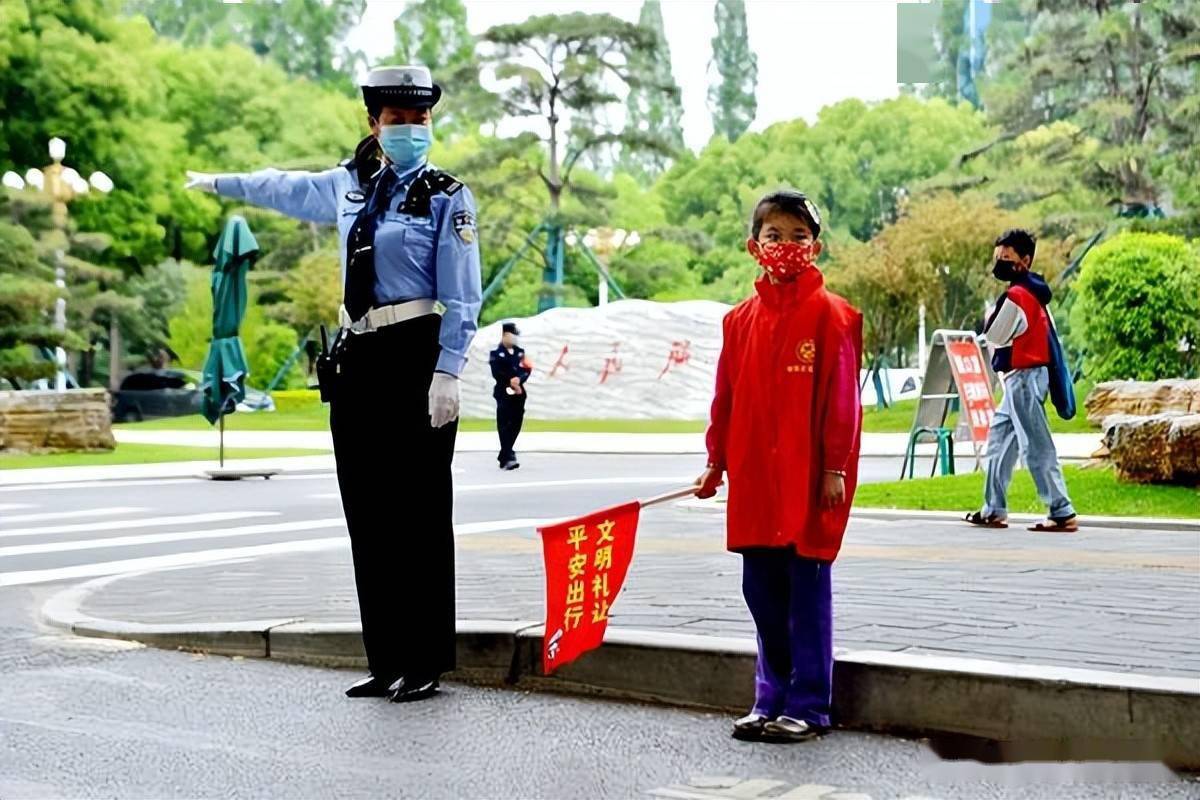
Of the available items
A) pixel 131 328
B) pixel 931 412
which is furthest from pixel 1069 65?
pixel 931 412

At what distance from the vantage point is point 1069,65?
1732 inches

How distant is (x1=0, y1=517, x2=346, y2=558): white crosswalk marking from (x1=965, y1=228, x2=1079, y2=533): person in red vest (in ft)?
17.1

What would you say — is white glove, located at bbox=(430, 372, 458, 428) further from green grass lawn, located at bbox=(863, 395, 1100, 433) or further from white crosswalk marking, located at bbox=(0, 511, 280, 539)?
green grass lawn, located at bbox=(863, 395, 1100, 433)

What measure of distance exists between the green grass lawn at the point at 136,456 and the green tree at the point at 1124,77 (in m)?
23.7

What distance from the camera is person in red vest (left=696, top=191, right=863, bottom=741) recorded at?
4.76 metres

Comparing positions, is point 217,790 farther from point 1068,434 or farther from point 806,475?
point 1068,434

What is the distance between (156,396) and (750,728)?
45.6m

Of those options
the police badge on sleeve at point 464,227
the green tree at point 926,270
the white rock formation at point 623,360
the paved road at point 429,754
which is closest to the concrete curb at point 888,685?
the paved road at point 429,754

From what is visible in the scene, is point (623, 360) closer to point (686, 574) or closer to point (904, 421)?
point (904, 421)

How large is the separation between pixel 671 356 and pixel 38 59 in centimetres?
1943

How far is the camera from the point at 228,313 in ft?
60.5

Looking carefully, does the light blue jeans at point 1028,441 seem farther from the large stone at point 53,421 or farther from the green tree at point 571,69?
the green tree at point 571,69

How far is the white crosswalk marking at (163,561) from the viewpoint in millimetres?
9344

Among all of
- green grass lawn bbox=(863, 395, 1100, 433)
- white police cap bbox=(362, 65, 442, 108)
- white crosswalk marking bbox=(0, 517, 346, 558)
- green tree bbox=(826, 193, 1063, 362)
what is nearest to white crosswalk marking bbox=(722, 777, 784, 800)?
white police cap bbox=(362, 65, 442, 108)
